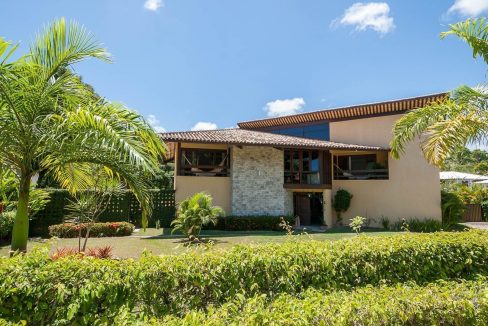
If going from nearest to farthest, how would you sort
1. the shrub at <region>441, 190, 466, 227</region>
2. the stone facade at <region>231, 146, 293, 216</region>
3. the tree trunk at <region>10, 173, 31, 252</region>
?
the tree trunk at <region>10, 173, 31, 252</region>, the stone facade at <region>231, 146, 293, 216</region>, the shrub at <region>441, 190, 466, 227</region>

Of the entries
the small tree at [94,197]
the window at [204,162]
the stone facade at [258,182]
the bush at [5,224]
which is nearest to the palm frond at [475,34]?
the small tree at [94,197]

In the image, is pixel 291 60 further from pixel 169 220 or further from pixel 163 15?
pixel 169 220

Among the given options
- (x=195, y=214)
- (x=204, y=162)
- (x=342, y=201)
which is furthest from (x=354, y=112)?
(x=195, y=214)

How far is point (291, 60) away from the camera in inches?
576

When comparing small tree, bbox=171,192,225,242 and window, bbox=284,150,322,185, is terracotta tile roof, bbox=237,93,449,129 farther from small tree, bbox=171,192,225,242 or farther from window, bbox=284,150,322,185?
small tree, bbox=171,192,225,242

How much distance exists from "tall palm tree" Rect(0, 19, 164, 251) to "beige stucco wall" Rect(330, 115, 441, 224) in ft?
58.9

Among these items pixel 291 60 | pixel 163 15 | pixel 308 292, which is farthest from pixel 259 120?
pixel 308 292

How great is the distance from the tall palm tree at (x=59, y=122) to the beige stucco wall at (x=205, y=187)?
1208 centimetres

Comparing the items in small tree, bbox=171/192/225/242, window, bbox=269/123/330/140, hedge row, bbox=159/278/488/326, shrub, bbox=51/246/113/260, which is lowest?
shrub, bbox=51/246/113/260

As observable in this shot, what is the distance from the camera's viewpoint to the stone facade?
59.0ft

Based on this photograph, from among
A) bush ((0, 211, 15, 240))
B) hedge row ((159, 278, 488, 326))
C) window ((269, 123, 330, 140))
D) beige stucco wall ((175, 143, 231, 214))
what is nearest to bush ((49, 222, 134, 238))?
bush ((0, 211, 15, 240))

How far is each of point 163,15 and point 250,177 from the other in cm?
1087

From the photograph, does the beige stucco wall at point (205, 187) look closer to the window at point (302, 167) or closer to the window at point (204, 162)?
the window at point (204, 162)

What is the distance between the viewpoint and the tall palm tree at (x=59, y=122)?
4.48 metres
